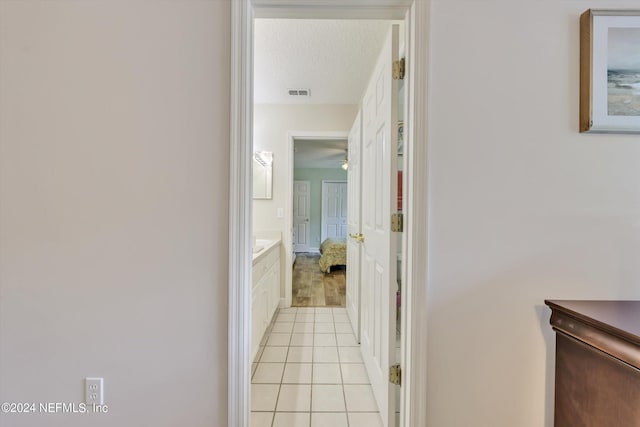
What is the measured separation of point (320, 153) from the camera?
6.16m

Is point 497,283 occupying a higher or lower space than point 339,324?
higher

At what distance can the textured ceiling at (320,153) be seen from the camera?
17.2 ft

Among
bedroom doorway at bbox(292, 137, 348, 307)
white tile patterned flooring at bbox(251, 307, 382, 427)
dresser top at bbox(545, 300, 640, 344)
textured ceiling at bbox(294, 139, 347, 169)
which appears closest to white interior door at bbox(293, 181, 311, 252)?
bedroom doorway at bbox(292, 137, 348, 307)

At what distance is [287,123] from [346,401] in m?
2.84

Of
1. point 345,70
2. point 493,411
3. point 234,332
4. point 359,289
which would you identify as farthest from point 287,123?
point 493,411

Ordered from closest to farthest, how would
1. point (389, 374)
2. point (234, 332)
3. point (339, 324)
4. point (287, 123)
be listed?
point (234, 332) < point (389, 374) < point (339, 324) < point (287, 123)

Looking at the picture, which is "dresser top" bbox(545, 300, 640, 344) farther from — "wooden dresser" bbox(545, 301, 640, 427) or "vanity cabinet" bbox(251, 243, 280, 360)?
"vanity cabinet" bbox(251, 243, 280, 360)

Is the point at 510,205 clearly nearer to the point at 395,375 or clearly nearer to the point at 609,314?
the point at 609,314

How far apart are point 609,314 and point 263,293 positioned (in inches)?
83.3

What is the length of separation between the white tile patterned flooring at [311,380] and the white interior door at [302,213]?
207 inches

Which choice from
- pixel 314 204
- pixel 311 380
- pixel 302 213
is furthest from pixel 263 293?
pixel 314 204

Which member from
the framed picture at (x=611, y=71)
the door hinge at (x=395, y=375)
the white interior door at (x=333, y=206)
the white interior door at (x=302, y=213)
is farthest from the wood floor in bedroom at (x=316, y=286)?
the framed picture at (x=611, y=71)

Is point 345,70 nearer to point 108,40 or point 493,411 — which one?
point 108,40

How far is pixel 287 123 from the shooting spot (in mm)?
3391
